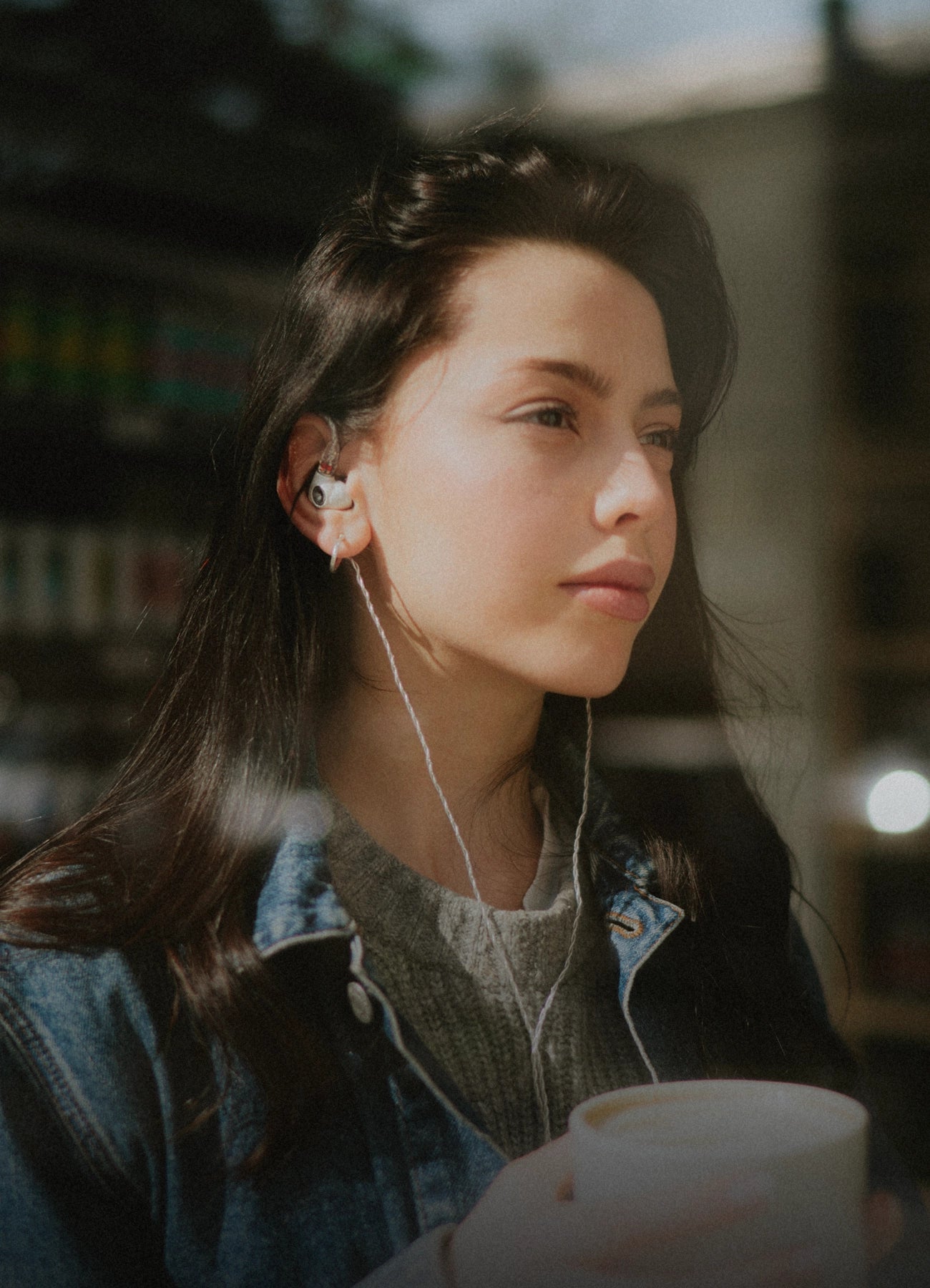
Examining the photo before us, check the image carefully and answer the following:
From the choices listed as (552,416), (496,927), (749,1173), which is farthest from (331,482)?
(749,1173)

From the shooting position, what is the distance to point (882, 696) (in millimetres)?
804

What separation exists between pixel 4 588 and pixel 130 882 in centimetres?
46

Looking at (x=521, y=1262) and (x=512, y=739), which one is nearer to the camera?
(x=521, y=1262)

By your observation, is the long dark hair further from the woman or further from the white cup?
the white cup

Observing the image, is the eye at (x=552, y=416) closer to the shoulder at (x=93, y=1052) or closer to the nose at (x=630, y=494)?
the nose at (x=630, y=494)

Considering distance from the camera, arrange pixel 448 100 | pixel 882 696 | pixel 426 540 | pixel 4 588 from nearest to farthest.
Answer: pixel 426 540 < pixel 448 100 < pixel 882 696 < pixel 4 588

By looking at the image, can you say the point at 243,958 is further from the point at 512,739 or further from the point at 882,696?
the point at 882,696

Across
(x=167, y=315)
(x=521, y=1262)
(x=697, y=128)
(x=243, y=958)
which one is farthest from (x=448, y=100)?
(x=521, y=1262)

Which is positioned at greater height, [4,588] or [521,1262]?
[4,588]

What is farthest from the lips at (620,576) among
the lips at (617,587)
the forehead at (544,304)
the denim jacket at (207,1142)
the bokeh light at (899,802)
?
the bokeh light at (899,802)

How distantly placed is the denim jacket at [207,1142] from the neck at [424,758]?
0.19 ft

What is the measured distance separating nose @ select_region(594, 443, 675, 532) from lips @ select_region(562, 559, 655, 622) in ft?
0.07

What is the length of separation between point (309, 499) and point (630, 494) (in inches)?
6.8

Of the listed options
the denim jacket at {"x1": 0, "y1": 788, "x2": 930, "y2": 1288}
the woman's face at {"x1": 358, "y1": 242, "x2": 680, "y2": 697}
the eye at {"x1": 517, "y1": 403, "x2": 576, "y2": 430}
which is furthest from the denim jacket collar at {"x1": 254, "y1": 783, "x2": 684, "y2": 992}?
the eye at {"x1": 517, "y1": 403, "x2": 576, "y2": 430}
